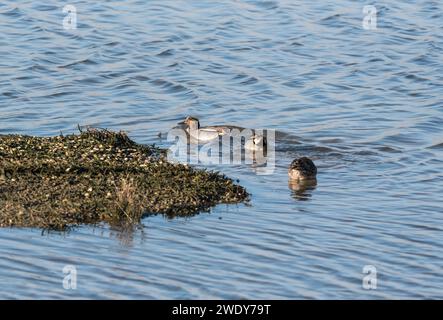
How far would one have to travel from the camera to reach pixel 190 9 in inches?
953

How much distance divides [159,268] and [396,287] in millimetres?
2081

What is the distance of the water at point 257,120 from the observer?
9.25 m

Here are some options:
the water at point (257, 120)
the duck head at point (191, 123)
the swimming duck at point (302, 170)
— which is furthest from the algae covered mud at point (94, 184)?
the duck head at point (191, 123)

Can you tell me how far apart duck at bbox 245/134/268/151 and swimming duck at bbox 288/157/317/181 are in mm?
1402

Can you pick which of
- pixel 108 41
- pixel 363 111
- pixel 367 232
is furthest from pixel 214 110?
pixel 367 232

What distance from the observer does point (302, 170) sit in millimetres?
12656

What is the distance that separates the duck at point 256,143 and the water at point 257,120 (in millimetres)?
362

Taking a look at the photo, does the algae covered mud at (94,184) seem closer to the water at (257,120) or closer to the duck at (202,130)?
the water at (257,120)

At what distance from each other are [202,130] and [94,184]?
419cm

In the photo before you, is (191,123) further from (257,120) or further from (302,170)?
(302,170)

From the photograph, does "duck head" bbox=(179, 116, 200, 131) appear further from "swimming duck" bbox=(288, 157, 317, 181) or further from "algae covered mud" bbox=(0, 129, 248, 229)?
"swimming duck" bbox=(288, 157, 317, 181)

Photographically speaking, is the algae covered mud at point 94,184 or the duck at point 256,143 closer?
the algae covered mud at point 94,184

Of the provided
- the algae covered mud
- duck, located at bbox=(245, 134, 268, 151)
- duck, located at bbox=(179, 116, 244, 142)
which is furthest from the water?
duck, located at bbox=(179, 116, 244, 142)

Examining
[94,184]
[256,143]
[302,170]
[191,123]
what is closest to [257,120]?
[191,123]
